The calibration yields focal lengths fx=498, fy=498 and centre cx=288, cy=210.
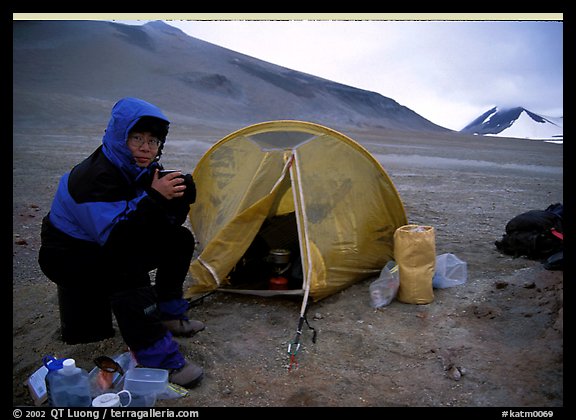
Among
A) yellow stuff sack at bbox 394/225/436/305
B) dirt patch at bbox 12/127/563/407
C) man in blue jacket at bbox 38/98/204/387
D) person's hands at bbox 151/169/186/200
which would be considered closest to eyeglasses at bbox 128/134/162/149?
man in blue jacket at bbox 38/98/204/387

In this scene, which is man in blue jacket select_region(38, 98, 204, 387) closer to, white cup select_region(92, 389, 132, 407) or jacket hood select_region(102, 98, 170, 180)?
jacket hood select_region(102, 98, 170, 180)

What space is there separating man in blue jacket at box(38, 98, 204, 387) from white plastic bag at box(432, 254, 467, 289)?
2.19 meters

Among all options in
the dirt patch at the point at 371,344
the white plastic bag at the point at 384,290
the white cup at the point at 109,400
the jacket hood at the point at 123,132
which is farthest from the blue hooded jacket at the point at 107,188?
the white plastic bag at the point at 384,290

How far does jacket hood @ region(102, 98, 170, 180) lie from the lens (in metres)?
2.76

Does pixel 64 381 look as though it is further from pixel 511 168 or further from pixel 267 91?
pixel 267 91

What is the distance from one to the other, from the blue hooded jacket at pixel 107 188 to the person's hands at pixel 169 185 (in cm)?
6

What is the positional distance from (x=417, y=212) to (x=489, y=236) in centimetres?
157

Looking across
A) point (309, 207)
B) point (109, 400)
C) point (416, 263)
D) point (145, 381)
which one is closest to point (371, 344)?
point (416, 263)

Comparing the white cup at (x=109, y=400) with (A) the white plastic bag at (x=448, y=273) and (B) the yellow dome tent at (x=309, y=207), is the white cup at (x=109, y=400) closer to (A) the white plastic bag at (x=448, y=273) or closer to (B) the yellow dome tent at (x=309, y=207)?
(B) the yellow dome tent at (x=309, y=207)

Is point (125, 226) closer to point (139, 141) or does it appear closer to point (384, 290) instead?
point (139, 141)

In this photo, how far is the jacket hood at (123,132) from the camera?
276 centimetres

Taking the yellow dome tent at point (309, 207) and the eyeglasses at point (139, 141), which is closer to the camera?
the eyeglasses at point (139, 141)

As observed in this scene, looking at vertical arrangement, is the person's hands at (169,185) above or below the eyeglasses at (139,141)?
below

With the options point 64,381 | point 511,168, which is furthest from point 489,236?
point 511,168
